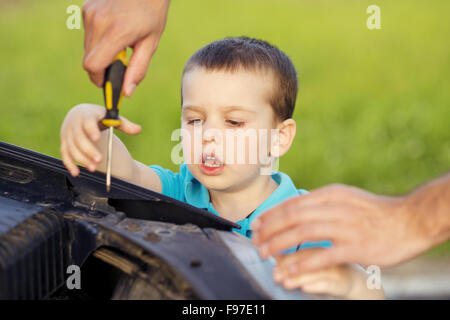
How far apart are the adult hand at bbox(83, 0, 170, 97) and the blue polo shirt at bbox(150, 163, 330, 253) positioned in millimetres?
639

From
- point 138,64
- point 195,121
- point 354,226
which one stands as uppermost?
point 138,64

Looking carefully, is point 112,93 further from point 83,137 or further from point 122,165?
point 122,165

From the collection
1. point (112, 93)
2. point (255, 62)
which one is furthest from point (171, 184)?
point (112, 93)

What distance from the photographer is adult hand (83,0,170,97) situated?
1458mm

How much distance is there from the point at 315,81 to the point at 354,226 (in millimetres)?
4856

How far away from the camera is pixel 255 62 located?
197 cm

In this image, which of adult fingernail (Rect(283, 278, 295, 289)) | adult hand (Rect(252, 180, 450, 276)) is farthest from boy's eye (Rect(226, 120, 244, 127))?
adult fingernail (Rect(283, 278, 295, 289))

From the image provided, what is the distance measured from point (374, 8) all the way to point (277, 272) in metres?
6.33

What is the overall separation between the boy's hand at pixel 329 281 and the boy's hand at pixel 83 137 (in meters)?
0.57

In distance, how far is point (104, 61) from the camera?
145 cm

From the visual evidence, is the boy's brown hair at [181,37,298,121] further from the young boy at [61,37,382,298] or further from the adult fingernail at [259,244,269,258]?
the adult fingernail at [259,244,269,258]

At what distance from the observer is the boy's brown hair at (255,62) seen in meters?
1.93

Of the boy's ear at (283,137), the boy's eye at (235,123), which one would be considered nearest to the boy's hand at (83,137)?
the boy's eye at (235,123)
